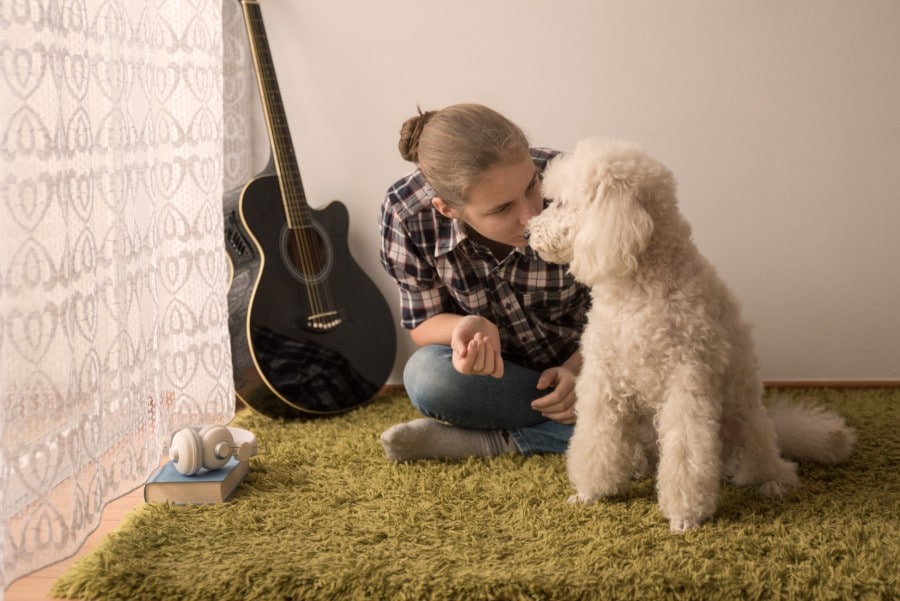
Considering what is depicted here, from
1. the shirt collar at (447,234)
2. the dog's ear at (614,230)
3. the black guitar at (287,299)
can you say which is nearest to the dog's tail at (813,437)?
the dog's ear at (614,230)

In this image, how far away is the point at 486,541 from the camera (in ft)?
5.02

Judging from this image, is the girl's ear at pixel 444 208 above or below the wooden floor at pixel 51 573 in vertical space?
above

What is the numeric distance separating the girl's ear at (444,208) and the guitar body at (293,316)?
2.22ft

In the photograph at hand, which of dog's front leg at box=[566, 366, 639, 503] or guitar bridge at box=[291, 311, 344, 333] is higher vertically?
guitar bridge at box=[291, 311, 344, 333]

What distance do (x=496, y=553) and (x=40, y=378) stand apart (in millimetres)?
821

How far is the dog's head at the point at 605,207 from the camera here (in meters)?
1.45

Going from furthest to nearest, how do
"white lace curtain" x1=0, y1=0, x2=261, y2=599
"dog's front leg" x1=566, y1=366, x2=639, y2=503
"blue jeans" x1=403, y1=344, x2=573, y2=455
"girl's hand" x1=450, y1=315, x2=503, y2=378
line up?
"blue jeans" x1=403, y1=344, x2=573, y2=455 < "girl's hand" x1=450, y1=315, x2=503, y2=378 < "dog's front leg" x1=566, y1=366, x2=639, y2=503 < "white lace curtain" x1=0, y1=0, x2=261, y2=599

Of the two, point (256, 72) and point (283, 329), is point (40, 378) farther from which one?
point (256, 72)

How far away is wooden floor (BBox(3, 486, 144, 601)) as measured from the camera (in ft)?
4.67

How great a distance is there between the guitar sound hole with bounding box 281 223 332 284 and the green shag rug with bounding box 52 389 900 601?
648 millimetres

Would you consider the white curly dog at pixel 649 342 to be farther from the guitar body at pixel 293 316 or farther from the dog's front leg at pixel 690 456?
the guitar body at pixel 293 316

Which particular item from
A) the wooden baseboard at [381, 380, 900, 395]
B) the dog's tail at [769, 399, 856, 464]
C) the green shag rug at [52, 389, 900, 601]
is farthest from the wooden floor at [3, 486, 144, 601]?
the wooden baseboard at [381, 380, 900, 395]

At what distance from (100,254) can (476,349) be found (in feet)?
2.45

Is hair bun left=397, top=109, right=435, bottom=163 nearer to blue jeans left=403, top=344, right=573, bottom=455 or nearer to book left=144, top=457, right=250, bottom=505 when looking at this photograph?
blue jeans left=403, top=344, right=573, bottom=455
